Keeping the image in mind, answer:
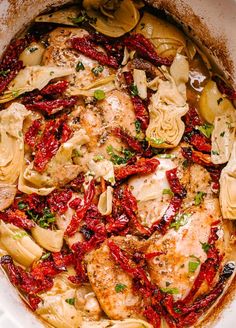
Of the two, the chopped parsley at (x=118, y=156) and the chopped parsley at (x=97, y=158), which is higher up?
the chopped parsley at (x=118, y=156)

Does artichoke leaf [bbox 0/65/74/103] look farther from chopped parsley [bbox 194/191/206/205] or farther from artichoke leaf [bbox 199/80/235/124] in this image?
chopped parsley [bbox 194/191/206/205]

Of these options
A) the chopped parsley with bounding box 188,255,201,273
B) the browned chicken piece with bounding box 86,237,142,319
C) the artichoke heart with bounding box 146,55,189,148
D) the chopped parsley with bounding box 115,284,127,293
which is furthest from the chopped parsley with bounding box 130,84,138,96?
the chopped parsley with bounding box 115,284,127,293

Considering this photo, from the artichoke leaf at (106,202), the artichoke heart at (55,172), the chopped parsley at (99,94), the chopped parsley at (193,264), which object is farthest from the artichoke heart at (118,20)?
the chopped parsley at (193,264)

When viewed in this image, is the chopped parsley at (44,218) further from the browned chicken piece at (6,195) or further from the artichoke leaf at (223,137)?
the artichoke leaf at (223,137)

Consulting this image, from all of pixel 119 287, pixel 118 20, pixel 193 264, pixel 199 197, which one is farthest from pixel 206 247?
pixel 118 20

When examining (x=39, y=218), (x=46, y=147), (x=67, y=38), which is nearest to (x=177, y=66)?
(x=67, y=38)

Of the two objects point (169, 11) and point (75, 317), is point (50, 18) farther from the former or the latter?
point (75, 317)
